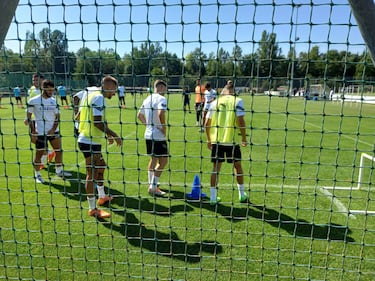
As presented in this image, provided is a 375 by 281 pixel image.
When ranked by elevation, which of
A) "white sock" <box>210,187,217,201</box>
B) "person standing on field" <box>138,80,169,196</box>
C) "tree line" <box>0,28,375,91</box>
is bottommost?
"white sock" <box>210,187,217,201</box>

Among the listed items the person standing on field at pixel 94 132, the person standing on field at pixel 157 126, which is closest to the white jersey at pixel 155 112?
the person standing on field at pixel 157 126

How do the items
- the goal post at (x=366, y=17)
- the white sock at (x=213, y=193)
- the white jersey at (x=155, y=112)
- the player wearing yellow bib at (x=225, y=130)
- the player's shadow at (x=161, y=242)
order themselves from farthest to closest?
the white jersey at (x=155, y=112), the white sock at (x=213, y=193), the player wearing yellow bib at (x=225, y=130), the player's shadow at (x=161, y=242), the goal post at (x=366, y=17)

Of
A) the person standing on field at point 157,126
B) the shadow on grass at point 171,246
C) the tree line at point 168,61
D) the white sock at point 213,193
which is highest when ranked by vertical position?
the tree line at point 168,61

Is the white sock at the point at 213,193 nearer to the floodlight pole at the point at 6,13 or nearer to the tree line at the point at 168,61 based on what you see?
the tree line at the point at 168,61

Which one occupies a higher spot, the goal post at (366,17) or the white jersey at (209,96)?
the goal post at (366,17)

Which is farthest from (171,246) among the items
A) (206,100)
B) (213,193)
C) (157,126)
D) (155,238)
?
(206,100)

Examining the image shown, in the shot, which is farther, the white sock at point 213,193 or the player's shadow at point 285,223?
the white sock at point 213,193

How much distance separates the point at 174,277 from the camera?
3.45 metres

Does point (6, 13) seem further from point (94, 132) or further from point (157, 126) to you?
point (157, 126)

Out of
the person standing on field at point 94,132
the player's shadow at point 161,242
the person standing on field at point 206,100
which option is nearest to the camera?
the person standing on field at point 206,100

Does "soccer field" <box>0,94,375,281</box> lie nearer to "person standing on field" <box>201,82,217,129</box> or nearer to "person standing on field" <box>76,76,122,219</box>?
"person standing on field" <box>76,76,122,219</box>

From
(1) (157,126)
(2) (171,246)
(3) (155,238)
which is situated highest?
(1) (157,126)

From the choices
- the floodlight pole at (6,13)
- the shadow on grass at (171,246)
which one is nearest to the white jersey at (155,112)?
the shadow on grass at (171,246)

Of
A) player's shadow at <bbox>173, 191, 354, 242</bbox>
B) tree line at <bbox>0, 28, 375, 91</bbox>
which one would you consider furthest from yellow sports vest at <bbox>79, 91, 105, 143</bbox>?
player's shadow at <bbox>173, 191, 354, 242</bbox>
